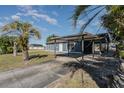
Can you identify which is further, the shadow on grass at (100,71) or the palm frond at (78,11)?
the shadow on grass at (100,71)

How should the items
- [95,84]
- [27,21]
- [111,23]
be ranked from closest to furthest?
[111,23]
[95,84]
[27,21]

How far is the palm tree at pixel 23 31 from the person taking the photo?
1860 centimetres

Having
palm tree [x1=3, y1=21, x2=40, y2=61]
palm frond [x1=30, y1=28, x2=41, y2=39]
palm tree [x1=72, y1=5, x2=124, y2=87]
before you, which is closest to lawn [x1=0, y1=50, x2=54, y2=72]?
palm tree [x1=3, y1=21, x2=40, y2=61]

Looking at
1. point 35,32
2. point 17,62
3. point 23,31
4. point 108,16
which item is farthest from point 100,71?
point 23,31

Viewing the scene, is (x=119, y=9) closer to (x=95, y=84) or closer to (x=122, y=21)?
(x=122, y=21)

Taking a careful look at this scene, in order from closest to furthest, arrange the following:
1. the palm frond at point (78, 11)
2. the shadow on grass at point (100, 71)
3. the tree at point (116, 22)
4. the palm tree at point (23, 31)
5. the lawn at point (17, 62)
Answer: the tree at point (116, 22)
the palm frond at point (78, 11)
the shadow on grass at point (100, 71)
the lawn at point (17, 62)
the palm tree at point (23, 31)

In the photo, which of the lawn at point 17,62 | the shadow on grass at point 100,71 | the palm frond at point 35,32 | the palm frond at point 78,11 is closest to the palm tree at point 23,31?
the palm frond at point 35,32

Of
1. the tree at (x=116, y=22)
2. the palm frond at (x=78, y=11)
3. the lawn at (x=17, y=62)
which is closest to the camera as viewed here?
the tree at (x=116, y=22)

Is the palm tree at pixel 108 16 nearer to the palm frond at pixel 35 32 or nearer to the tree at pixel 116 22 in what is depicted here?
the tree at pixel 116 22

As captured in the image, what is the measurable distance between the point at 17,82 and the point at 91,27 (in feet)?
23.6

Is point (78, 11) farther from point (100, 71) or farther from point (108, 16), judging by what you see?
point (100, 71)

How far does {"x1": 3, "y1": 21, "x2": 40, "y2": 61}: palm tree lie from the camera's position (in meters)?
18.6
